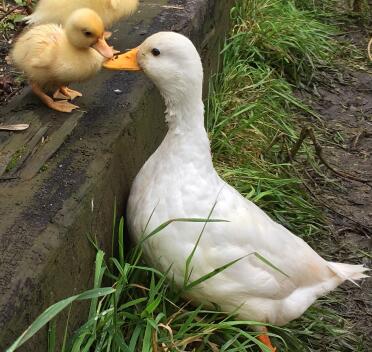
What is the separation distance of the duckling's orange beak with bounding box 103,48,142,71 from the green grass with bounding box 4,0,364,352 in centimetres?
55

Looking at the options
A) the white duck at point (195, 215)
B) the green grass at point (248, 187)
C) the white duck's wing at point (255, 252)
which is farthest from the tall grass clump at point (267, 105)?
the white duck at point (195, 215)

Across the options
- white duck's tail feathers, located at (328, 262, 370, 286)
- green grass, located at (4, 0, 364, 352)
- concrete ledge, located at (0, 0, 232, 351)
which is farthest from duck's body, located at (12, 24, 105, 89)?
white duck's tail feathers, located at (328, 262, 370, 286)

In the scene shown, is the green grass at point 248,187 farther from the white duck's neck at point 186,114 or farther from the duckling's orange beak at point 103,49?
the duckling's orange beak at point 103,49

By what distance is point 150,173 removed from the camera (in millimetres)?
2471

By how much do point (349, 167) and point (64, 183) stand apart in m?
2.43

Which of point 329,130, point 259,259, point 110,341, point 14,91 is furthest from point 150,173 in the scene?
point 329,130

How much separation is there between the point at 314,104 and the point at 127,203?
2620 millimetres

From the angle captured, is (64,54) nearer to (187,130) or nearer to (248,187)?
(187,130)

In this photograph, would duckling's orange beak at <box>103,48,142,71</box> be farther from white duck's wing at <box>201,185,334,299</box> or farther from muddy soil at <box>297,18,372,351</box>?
muddy soil at <box>297,18,372,351</box>

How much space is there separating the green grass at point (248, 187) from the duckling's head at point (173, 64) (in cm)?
47

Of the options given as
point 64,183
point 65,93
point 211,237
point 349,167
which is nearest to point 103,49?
point 65,93

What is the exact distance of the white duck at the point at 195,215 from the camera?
2.33 m

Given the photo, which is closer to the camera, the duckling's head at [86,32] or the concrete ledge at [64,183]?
the concrete ledge at [64,183]

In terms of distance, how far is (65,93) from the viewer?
8.89ft
